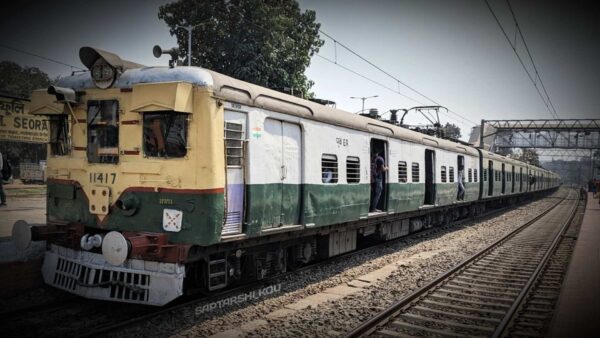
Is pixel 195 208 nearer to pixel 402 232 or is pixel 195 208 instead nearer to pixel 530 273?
pixel 530 273

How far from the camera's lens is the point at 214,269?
6.71 m

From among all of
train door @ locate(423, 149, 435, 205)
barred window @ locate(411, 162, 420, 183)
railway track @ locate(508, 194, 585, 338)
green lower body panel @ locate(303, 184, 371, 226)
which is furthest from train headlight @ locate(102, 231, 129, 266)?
train door @ locate(423, 149, 435, 205)

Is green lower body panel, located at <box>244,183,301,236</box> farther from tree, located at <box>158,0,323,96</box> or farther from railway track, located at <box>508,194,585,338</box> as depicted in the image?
tree, located at <box>158,0,323,96</box>

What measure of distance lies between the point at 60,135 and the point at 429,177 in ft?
39.6

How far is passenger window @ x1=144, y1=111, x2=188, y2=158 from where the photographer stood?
6238mm

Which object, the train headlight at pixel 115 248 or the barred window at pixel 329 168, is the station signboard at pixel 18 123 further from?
the barred window at pixel 329 168

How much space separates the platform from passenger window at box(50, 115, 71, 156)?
776 cm

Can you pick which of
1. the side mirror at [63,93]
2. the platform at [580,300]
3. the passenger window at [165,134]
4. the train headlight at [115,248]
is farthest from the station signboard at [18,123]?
the platform at [580,300]

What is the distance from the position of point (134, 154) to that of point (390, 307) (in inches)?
182

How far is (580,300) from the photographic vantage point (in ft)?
24.4

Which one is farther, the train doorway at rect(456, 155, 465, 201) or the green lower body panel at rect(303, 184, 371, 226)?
the train doorway at rect(456, 155, 465, 201)

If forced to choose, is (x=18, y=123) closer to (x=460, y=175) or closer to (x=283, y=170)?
(x=283, y=170)

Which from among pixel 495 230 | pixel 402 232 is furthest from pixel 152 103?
pixel 495 230

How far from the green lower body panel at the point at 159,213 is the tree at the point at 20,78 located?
4642 centimetres
